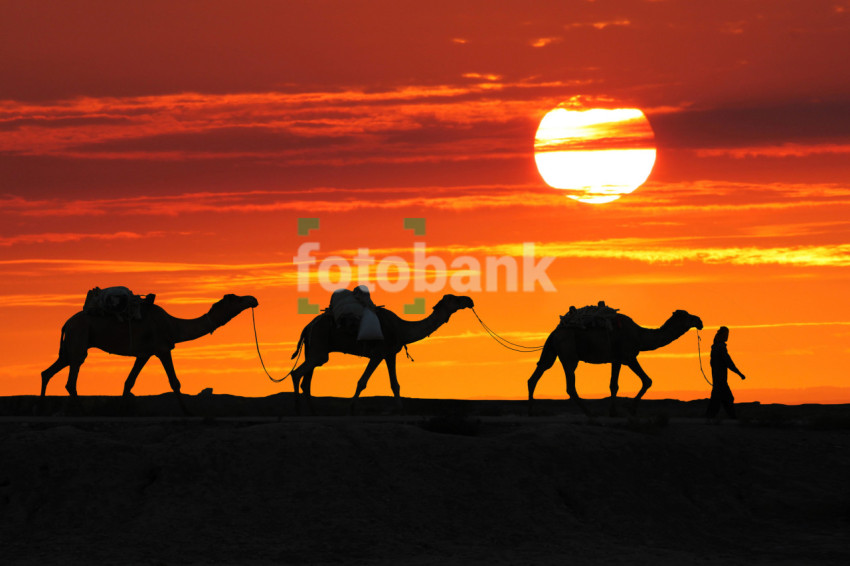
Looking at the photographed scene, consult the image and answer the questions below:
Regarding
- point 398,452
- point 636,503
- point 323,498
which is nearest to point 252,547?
point 323,498

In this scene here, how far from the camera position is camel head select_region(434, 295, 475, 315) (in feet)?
110

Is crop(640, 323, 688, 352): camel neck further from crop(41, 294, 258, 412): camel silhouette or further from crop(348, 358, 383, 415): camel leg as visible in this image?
crop(41, 294, 258, 412): camel silhouette

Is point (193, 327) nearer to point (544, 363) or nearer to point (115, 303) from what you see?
point (115, 303)

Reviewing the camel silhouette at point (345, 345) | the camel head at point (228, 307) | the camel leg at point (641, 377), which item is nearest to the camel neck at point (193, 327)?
the camel head at point (228, 307)

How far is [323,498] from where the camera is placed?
23.6 meters

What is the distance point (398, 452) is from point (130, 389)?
8.80 meters

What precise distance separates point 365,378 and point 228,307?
13.7 ft

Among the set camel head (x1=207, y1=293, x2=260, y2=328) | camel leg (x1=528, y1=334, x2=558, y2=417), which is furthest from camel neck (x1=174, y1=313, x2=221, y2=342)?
camel leg (x1=528, y1=334, x2=558, y2=417)

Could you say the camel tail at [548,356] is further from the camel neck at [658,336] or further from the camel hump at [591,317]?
the camel neck at [658,336]

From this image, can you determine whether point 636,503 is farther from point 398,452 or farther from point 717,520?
point 398,452

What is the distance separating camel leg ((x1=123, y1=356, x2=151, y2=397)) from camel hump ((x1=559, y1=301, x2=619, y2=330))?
31.9 ft

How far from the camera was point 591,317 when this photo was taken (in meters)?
32.8

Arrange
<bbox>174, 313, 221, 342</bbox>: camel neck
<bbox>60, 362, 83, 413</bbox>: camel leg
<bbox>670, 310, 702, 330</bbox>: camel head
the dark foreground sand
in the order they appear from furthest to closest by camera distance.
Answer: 1. <bbox>670, 310, 702, 330</bbox>: camel head
2. <bbox>174, 313, 221, 342</bbox>: camel neck
3. <bbox>60, 362, 83, 413</bbox>: camel leg
4. the dark foreground sand

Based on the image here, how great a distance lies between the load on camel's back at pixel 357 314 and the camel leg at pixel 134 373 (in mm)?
4352
